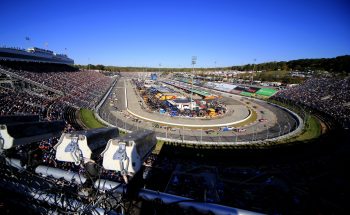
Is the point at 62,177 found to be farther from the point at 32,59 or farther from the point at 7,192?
the point at 32,59

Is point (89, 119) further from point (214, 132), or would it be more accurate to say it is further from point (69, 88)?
point (214, 132)

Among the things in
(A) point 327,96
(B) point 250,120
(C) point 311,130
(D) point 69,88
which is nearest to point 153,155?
(B) point 250,120

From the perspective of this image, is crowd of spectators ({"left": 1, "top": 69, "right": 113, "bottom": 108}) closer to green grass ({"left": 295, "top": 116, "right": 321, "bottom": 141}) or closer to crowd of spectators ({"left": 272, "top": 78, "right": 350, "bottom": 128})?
green grass ({"left": 295, "top": 116, "right": 321, "bottom": 141})

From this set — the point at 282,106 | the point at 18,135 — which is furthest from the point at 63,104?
the point at 282,106

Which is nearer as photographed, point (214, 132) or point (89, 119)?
point (214, 132)

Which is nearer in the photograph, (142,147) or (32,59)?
(142,147)

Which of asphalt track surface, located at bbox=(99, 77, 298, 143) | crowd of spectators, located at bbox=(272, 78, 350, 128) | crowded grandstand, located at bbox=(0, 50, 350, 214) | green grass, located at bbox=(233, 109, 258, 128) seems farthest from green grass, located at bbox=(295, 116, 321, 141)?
green grass, located at bbox=(233, 109, 258, 128)

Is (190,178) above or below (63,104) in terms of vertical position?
below
